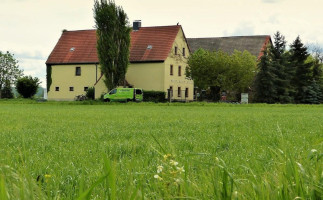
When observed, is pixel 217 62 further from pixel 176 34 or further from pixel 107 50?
pixel 107 50

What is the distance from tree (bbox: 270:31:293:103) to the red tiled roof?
14.0 meters

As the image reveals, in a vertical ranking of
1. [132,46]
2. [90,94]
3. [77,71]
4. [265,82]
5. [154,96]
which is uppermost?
[132,46]

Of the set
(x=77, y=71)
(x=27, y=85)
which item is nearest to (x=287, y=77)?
(x=77, y=71)

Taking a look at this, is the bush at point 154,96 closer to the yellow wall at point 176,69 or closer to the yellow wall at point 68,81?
the yellow wall at point 176,69

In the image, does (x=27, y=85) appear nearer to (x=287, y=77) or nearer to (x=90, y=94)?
(x=90, y=94)

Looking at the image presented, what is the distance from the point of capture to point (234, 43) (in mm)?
80188

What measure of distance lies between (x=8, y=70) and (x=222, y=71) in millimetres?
43279

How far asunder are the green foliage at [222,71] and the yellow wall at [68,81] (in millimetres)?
16170

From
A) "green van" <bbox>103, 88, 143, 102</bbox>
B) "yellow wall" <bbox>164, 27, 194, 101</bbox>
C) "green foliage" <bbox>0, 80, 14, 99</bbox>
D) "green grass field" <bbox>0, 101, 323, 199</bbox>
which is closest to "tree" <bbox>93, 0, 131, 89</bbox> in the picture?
"green van" <bbox>103, 88, 143, 102</bbox>

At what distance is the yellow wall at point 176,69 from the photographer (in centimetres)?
5963

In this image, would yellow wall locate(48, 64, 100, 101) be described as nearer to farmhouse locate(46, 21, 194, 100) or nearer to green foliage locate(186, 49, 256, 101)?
farmhouse locate(46, 21, 194, 100)

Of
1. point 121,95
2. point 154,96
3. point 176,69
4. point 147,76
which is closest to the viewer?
point 121,95

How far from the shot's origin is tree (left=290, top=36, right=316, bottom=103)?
198ft

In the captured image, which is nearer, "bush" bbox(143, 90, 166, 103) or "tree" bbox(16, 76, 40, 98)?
"bush" bbox(143, 90, 166, 103)
